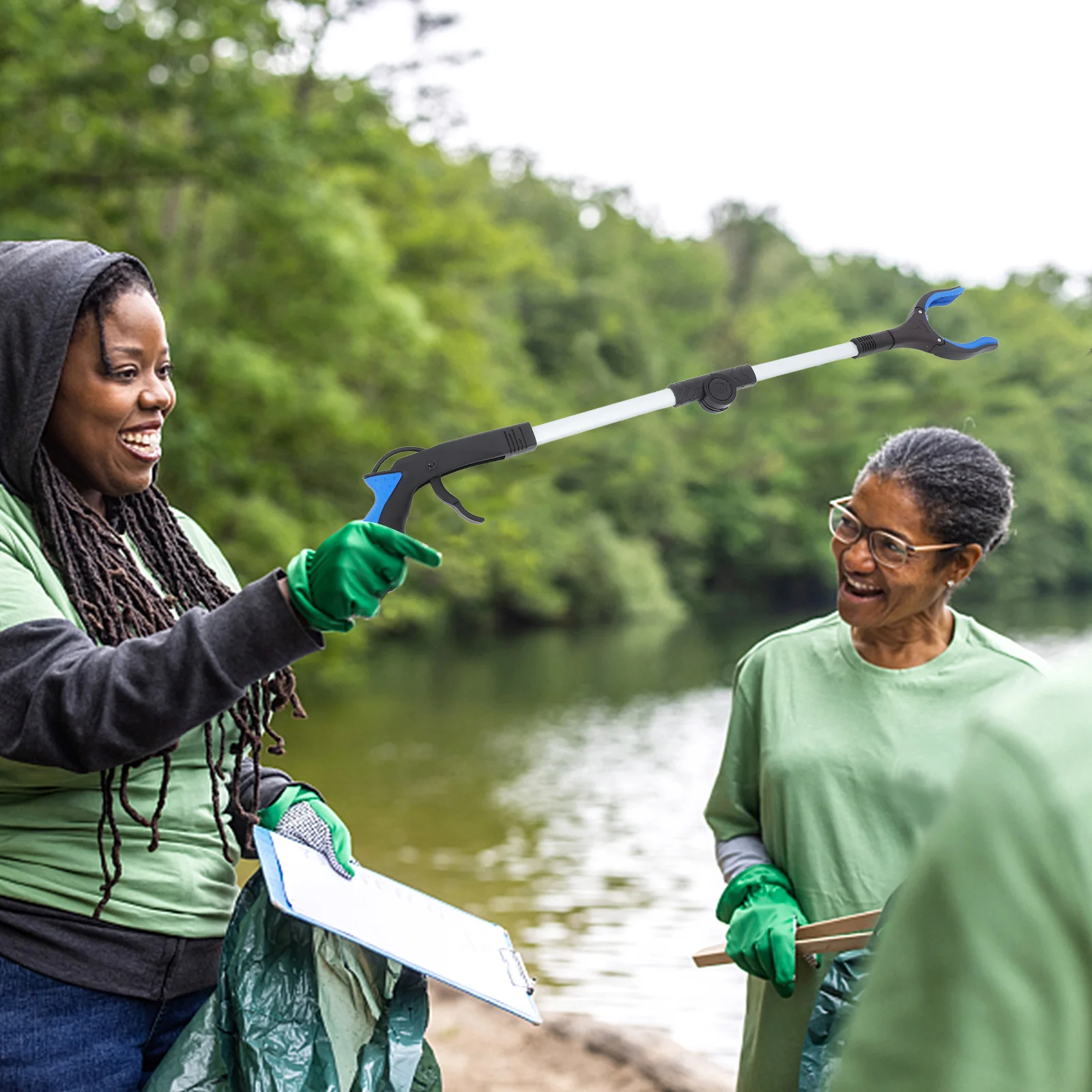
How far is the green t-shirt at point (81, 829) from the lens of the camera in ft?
5.02

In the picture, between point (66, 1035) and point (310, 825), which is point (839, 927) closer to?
point (310, 825)

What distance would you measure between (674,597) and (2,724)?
122 ft

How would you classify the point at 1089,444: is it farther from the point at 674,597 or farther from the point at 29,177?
the point at 29,177

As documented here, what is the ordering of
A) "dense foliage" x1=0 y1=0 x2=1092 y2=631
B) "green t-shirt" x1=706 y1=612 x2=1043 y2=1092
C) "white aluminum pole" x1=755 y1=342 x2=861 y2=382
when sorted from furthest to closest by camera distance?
"dense foliage" x1=0 y1=0 x2=1092 y2=631
"green t-shirt" x1=706 y1=612 x2=1043 y2=1092
"white aluminum pole" x1=755 y1=342 x2=861 y2=382

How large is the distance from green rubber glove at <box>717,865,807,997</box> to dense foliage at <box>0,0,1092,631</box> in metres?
0.87

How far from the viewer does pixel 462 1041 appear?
188 inches

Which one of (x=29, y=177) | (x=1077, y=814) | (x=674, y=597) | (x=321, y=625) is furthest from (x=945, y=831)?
(x=674, y=597)

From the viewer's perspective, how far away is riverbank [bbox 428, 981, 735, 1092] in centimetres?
422

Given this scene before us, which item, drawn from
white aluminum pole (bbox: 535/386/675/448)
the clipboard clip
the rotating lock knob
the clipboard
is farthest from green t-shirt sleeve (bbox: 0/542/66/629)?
the clipboard

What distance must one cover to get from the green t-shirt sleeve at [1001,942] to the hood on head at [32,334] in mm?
1329

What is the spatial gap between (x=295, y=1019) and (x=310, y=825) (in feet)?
0.85

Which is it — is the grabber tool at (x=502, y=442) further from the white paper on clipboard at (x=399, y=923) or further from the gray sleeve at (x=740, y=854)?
the gray sleeve at (x=740, y=854)

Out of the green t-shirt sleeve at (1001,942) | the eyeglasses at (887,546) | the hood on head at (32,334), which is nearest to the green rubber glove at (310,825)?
the hood on head at (32,334)

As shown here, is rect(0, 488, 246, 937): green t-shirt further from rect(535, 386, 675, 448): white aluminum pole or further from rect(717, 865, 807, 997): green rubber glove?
rect(717, 865, 807, 997): green rubber glove
